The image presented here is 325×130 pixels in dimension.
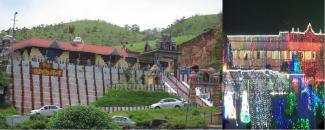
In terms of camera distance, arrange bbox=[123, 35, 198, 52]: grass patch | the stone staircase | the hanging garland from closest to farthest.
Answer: the hanging garland < the stone staircase < bbox=[123, 35, 198, 52]: grass patch

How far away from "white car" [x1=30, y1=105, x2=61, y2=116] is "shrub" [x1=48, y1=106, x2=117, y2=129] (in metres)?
1.08

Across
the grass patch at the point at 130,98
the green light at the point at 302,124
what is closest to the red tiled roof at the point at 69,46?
the grass patch at the point at 130,98

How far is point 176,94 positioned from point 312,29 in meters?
3.24

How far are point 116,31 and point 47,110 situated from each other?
2.91 meters

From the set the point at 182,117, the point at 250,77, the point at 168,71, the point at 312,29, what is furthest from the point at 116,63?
the point at 312,29

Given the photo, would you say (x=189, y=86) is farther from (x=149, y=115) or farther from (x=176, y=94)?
(x=149, y=115)

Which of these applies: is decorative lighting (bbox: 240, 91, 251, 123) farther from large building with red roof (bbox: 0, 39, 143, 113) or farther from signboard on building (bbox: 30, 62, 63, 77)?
signboard on building (bbox: 30, 62, 63, 77)

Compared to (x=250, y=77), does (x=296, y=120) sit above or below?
below

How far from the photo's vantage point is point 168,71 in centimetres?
1388

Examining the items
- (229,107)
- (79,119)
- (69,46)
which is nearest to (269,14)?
(229,107)

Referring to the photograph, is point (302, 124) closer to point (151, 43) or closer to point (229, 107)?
point (229, 107)

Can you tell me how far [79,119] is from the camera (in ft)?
36.6


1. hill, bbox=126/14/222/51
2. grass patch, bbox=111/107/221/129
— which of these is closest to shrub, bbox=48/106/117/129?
grass patch, bbox=111/107/221/129

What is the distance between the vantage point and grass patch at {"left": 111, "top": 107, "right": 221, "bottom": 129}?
40.9 ft
